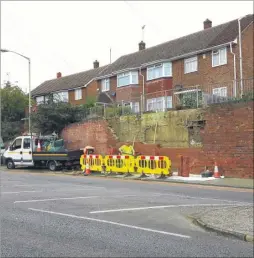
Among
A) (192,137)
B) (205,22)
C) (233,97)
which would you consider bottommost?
(192,137)

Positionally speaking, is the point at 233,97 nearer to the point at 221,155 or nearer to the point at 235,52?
the point at 221,155

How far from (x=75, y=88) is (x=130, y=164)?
28.2 metres

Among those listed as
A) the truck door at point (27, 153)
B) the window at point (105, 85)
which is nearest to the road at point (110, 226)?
the truck door at point (27, 153)

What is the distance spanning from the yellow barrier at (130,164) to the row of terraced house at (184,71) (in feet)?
15.7

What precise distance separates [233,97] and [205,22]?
738 inches

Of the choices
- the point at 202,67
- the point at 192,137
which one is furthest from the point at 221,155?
the point at 202,67

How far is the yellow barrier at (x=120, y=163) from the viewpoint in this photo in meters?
22.2

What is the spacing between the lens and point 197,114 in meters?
23.4

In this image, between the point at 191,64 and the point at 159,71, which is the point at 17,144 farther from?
the point at 191,64

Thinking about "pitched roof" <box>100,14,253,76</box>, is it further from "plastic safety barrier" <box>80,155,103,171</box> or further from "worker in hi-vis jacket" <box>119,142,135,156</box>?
"plastic safety barrier" <box>80,155,103,171</box>

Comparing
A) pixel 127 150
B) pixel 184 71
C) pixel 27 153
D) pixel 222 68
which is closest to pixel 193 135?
pixel 127 150

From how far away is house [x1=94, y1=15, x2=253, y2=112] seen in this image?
1241 inches

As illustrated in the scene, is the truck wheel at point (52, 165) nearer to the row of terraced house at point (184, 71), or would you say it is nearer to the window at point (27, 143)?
the window at point (27, 143)

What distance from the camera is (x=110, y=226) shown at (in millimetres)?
8633
